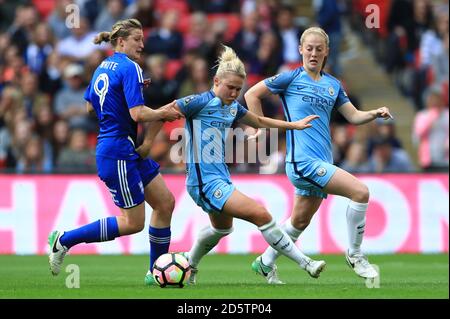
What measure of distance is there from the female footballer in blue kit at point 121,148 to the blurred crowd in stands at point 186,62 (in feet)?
18.2

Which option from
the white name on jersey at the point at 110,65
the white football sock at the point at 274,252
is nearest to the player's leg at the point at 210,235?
the white football sock at the point at 274,252

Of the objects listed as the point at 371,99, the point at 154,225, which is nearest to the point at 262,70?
the point at 371,99

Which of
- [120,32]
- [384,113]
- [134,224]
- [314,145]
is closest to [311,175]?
[314,145]

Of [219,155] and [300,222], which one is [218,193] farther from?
[300,222]

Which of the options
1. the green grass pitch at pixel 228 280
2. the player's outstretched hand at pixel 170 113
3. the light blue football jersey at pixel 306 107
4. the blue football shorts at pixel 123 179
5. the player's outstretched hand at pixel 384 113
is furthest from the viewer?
the light blue football jersey at pixel 306 107

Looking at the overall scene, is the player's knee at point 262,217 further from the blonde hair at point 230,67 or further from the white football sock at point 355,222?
the blonde hair at point 230,67

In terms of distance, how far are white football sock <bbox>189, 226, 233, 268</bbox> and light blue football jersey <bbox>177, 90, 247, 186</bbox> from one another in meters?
0.54

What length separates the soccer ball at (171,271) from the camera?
8.93 meters

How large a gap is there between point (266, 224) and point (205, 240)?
28.5 inches

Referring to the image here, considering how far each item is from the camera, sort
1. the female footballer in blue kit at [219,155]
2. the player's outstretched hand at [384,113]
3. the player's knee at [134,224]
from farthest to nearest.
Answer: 1. the player's outstretched hand at [384,113]
2. the player's knee at [134,224]
3. the female footballer in blue kit at [219,155]

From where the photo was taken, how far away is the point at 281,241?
8.95m

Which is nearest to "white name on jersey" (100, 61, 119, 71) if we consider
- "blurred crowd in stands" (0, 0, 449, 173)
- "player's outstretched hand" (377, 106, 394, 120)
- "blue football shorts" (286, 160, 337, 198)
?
"blue football shorts" (286, 160, 337, 198)

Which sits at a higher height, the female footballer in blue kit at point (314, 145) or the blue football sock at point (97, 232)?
the female footballer in blue kit at point (314, 145)

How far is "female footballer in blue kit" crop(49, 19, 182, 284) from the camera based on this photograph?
9.02 m
